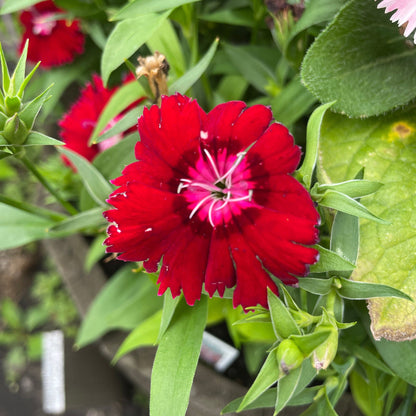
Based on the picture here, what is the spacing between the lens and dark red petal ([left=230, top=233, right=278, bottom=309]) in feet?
1.36

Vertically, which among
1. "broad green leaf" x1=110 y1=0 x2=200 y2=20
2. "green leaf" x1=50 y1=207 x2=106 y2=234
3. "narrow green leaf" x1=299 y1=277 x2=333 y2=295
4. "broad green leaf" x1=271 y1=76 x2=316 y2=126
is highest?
"broad green leaf" x1=110 y1=0 x2=200 y2=20

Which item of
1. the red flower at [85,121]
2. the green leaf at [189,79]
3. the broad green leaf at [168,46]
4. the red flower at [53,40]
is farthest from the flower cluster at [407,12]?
the red flower at [53,40]

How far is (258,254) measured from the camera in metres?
0.42

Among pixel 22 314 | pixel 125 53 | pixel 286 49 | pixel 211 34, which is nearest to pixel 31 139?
→ pixel 125 53

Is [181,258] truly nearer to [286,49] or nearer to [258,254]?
[258,254]

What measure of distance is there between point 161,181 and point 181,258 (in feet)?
0.21

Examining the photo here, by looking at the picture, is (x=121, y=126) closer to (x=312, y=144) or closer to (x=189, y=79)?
(x=189, y=79)

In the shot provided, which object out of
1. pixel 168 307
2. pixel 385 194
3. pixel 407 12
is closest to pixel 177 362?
pixel 168 307

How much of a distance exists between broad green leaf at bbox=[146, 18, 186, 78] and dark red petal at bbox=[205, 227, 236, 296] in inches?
11.7

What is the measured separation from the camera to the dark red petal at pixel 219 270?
424 mm

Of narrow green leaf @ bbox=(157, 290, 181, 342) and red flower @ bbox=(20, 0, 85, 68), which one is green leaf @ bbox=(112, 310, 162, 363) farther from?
red flower @ bbox=(20, 0, 85, 68)

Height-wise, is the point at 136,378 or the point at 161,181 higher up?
the point at 161,181

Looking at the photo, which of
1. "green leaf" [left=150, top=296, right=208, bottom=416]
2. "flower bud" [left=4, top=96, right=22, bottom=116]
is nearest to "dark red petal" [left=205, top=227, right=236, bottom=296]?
"green leaf" [left=150, top=296, right=208, bottom=416]

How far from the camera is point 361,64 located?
0.54m
